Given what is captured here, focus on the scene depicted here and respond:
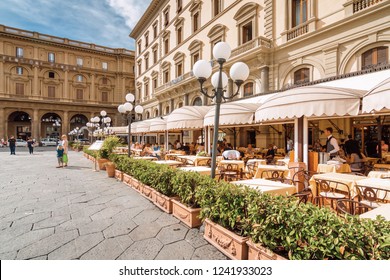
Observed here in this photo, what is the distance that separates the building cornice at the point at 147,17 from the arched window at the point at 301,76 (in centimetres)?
1994

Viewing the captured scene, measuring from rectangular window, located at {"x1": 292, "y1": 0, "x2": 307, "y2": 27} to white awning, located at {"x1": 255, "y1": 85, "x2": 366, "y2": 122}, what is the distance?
9.43m

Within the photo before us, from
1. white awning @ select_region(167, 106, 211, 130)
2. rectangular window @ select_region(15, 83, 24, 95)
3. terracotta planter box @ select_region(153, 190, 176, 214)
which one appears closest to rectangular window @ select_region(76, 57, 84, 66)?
rectangular window @ select_region(15, 83, 24, 95)

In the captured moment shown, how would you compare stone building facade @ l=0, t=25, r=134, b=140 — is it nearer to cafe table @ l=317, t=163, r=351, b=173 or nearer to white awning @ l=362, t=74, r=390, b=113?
cafe table @ l=317, t=163, r=351, b=173

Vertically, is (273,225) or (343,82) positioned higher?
(343,82)

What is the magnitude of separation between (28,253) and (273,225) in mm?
3172

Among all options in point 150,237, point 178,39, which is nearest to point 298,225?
point 150,237

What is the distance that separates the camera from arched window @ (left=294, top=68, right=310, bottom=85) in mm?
11531

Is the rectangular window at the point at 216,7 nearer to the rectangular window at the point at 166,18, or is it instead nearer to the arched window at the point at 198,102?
the arched window at the point at 198,102

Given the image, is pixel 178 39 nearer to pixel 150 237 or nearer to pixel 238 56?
pixel 238 56

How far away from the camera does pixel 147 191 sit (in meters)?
5.38

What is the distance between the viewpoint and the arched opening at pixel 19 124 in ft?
126

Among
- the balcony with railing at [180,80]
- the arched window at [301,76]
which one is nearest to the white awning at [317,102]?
the arched window at [301,76]

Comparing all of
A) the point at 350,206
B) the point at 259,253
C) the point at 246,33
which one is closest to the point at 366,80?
the point at 350,206

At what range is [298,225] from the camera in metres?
2.07
